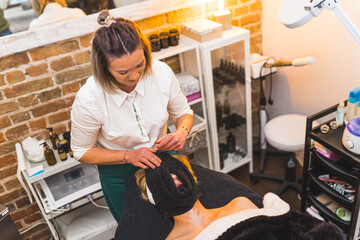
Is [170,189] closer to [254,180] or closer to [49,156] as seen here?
[49,156]

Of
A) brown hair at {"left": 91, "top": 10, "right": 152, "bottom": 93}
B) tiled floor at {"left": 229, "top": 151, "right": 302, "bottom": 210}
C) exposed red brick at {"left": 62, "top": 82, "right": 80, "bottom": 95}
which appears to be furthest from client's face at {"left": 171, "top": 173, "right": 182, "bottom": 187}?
tiled floor at {"left": 229, "top": 151, "right": 302, "bottom": 210}

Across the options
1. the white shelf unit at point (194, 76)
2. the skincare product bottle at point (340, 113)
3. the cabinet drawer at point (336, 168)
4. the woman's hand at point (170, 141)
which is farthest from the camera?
the white shelf unit at point (194, 76)

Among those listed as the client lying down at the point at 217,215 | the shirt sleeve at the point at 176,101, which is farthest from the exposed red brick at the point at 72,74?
the client lying down at the point at 217,215

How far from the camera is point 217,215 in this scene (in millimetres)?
1370

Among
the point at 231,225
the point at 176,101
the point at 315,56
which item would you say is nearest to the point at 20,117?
the point at 176,101

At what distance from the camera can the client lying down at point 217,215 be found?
123 centimetres

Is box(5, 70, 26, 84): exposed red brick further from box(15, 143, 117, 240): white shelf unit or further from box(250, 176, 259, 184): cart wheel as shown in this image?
box(250, 176, 259, 184): cart wheel

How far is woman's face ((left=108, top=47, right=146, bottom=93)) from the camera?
4.26 ft

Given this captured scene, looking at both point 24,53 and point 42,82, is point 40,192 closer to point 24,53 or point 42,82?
point 42,82

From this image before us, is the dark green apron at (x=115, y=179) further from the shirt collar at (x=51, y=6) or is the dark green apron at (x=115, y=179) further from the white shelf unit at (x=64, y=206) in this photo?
the shirt collar at (x=51, y=6)

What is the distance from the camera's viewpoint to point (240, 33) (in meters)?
2.29

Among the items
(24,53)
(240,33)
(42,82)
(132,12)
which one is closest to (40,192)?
(42,82)

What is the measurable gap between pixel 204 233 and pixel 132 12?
1.56m

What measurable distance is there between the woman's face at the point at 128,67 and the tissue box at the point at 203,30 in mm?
912
